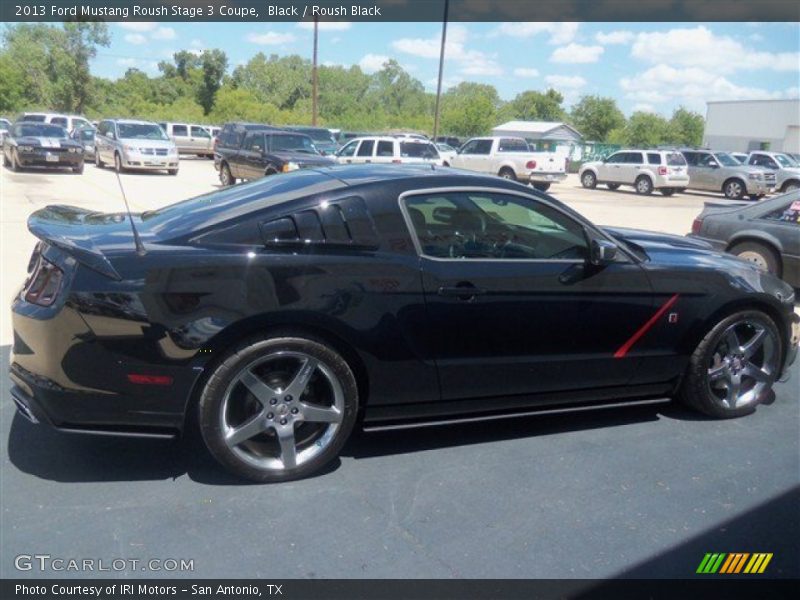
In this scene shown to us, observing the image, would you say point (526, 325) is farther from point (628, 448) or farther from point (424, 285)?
point (628, 448)

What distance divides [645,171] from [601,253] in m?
25.6

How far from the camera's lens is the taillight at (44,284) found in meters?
3.35

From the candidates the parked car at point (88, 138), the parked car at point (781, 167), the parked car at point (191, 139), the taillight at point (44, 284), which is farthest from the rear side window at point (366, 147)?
the parked car at point (191, 139)

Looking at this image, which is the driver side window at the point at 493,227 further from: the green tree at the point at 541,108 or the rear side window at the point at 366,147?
the green tree at the point at 541,108

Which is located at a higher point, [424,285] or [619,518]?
[424,285]

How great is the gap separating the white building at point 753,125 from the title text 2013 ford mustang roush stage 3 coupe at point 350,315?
62745mm

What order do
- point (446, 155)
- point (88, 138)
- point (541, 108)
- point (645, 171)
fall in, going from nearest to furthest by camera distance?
point (88, 138)
point (446, 155)
point (645, 171)
point (541, 108)

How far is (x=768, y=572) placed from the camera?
3080 millimetres

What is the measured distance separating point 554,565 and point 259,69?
8974cm

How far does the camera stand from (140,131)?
24703 mm

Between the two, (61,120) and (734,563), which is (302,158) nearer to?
(734,563)

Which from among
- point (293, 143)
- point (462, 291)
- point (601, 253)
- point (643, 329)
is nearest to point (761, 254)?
point (643, 329)

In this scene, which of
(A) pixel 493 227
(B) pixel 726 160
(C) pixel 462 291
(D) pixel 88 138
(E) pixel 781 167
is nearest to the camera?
(C) pixel 462 291

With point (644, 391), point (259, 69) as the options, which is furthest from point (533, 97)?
point (644, 391)
